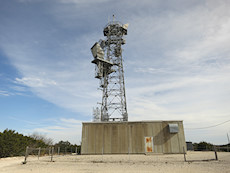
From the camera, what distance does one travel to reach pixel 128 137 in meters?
21.0

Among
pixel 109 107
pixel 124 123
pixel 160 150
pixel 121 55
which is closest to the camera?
pixel 160 150

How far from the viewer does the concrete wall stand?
20.5 m

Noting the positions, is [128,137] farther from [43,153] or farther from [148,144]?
[43,153]

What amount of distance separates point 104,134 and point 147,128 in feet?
20.3

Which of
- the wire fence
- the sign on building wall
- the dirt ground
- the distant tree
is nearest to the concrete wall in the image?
→ the sign on building wall

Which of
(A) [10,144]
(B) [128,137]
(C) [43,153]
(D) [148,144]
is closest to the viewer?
(D) [148,144]

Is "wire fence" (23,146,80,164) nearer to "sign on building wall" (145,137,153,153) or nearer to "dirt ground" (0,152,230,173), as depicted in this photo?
"dirt ground" (0,152,230,173)

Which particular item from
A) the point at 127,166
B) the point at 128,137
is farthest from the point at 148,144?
the point at 127,166

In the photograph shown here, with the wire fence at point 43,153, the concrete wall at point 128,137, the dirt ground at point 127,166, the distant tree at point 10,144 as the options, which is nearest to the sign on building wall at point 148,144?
the concrete wall at point 128,137

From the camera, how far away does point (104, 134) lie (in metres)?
21.4

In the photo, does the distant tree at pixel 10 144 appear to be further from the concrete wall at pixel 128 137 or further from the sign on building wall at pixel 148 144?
the sign on building wall at pixel 148 144

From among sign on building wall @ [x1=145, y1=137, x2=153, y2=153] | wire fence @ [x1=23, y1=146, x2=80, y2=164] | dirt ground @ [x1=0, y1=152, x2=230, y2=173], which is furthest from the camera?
sign on building wall @ [x1=145, y1=137, x2=153, y2=153]

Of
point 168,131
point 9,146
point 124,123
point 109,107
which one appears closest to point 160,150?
point 168,131

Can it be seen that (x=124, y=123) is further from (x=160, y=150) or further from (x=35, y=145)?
(x=35, y=145)
